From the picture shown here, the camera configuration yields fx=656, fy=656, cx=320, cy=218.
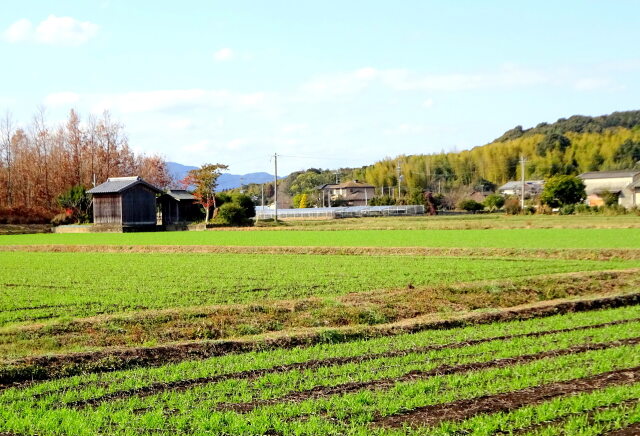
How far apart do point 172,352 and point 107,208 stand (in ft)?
154

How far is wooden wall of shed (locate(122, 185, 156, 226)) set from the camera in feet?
177

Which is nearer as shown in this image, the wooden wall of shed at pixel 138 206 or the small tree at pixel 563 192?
the wooden wall of shed at pixel 138 206

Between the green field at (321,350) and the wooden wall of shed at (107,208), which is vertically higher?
the wooden wall of shed at (107,208)

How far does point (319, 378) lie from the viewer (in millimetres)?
8273

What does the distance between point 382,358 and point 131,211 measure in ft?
158

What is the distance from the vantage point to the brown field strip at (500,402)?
6.53m

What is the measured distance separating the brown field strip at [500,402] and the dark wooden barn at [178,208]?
179 ft

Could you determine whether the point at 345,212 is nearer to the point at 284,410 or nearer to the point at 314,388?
the point at 314,388

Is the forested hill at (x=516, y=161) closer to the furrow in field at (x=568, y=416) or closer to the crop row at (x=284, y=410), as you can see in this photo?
the crop row at (x=284, y=410)

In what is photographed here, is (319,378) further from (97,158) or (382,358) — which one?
(97,158)

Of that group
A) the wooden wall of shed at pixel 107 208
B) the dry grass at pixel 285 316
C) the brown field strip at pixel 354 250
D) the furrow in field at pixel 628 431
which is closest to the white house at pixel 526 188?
the wooden wall of shed at pixel 107 208

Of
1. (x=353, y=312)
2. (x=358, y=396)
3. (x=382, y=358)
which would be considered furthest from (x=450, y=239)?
(x=358, y=396)

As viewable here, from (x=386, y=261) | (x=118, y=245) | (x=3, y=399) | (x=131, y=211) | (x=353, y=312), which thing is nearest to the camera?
(x=3, y=399)

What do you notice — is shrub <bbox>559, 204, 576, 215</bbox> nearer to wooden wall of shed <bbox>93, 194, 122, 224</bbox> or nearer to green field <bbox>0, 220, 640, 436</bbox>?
wooden wall of shed <bbox>93, 194, 122, 224</bbox>
